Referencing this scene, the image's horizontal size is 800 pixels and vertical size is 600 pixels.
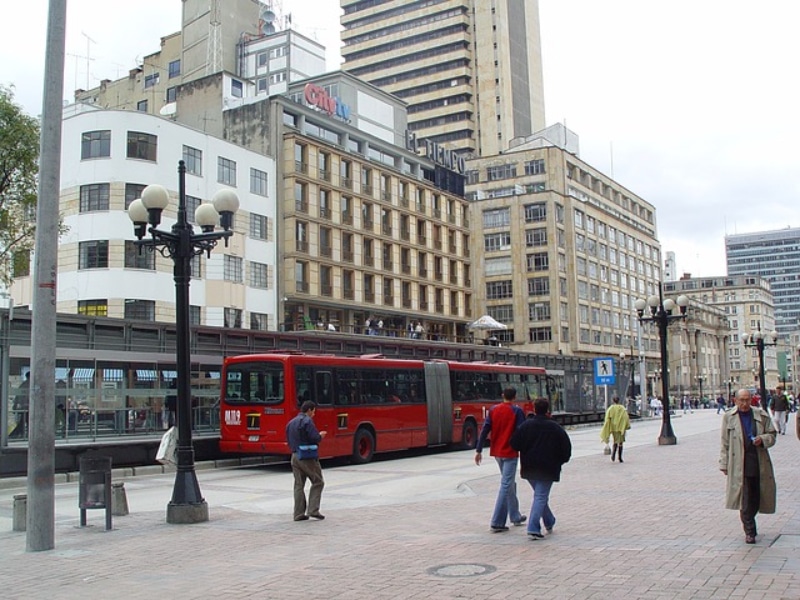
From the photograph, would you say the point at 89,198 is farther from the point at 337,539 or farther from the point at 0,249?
the point at 337,539

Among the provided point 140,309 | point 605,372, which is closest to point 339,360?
point 605,372

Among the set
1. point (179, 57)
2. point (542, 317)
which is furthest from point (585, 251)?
point (179, 57)

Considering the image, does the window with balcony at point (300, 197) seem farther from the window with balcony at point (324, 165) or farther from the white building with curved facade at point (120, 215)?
the white building with curved facade at point (120, 215)

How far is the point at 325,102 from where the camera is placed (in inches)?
2434

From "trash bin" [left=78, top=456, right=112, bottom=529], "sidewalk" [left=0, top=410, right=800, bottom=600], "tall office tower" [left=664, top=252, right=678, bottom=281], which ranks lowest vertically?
"sidewalk" [left=0, top=410, right=800, bottom=600]

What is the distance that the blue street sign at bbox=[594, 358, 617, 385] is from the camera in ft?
133

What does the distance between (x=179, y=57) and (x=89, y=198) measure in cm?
3539

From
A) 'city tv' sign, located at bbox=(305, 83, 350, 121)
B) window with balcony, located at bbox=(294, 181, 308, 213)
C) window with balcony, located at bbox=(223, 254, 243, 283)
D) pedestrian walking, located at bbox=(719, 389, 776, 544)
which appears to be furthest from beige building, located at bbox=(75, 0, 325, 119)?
pedestrian walking, located at bbox=(719, 389, 776, 544)

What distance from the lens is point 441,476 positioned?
19641mm

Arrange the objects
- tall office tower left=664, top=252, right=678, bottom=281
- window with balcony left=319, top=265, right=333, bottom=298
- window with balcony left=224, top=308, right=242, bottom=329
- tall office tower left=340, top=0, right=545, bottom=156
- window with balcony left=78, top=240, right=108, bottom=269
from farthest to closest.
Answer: tall office tower left=664, top=252, right=678, bottom=281 → tall office tower left=340, top=0, right=545, bottom=156 → window with balcony left=319, top=265, right=333, bottom=298 → window with balcony left=224, top=308, right=242, bottom=329 → window with balcony left=78, top=240, right=108, bottom=269

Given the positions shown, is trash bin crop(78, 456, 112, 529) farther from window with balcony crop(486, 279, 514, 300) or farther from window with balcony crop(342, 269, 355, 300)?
window with balcony crop(486, 279, 514, 300)

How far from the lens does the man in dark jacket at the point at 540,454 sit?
32.4 feet

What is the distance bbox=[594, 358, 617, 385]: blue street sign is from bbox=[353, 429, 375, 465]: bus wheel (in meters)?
19.1

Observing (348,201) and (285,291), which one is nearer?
(285,291)
